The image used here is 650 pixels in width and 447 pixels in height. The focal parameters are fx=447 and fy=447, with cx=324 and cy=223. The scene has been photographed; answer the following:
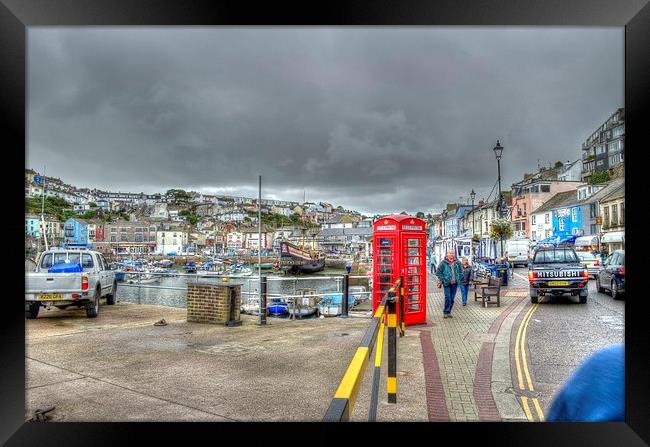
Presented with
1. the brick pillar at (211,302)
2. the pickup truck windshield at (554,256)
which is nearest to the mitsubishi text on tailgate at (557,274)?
the pickup truck windshield at (554,256)

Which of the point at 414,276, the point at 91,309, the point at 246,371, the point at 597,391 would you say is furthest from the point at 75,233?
the point at 597,391

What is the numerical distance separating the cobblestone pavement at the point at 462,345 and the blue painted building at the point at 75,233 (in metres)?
8.03

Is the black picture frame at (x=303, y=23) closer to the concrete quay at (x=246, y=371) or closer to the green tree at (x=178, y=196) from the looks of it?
the concrete quay at (x=246, y=371)

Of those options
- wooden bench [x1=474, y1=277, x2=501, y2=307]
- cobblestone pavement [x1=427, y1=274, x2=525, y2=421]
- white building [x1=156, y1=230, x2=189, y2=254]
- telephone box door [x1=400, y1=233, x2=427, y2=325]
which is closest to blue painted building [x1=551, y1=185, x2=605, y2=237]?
cobblestone pavement [x1=427, y1=274, x2=525, y2=421]

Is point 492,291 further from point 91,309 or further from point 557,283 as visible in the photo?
point 91,309

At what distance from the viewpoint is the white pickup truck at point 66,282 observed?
836 cm

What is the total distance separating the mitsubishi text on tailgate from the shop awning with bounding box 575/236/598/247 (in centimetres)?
149

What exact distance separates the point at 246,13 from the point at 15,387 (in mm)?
3685

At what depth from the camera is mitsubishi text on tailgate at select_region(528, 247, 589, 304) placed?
425 inches

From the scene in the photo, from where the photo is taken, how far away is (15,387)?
3709 millimetres

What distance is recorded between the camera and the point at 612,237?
11812 mm

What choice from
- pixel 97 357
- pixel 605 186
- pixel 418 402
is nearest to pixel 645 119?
pixel 418 402

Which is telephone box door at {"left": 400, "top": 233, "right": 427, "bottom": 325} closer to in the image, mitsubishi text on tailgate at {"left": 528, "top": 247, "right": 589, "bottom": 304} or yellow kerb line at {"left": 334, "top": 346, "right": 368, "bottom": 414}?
mitsubishi text on tailgate at {"left": 528, "top": 247, "right": 589, "bottom": 304}

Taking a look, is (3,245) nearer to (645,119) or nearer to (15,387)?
(15,387)
